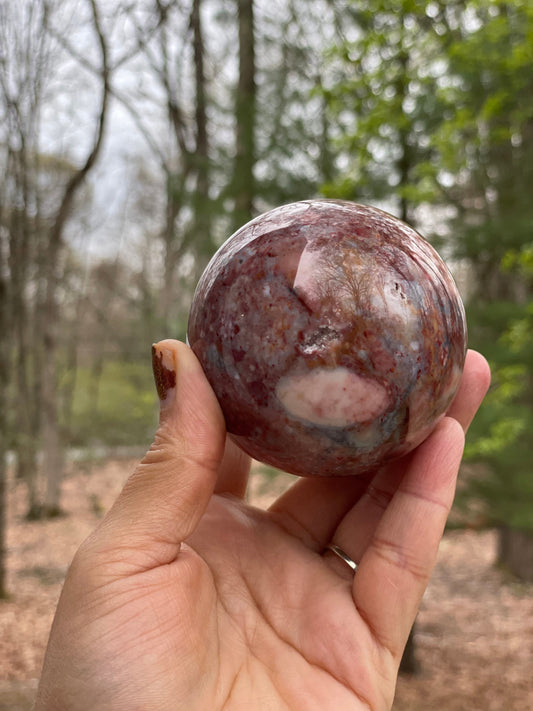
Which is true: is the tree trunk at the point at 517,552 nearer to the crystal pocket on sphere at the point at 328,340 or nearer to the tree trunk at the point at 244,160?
the tree trunk at the point at 244,160

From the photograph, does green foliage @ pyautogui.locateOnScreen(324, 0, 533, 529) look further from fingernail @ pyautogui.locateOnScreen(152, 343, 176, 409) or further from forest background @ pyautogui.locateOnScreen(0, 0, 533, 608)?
fingernail @ pyautogui.locateOnScreen(152, 343, 176, 409)

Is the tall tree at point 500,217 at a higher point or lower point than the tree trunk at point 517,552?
higher

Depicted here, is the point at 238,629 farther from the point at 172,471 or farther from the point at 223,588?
the point at 172,471

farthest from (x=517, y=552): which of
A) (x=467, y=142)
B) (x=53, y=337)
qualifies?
(x=53, y=337)

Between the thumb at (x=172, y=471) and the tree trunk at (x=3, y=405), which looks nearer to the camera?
the thumb at (x=172, y=471)

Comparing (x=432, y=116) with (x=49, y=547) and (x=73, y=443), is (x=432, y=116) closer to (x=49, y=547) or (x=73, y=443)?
(x=49, y=547)

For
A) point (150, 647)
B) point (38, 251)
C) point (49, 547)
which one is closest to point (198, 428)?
point (150, 647)

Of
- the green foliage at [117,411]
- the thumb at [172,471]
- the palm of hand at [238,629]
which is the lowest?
the green foliage at [117,411]

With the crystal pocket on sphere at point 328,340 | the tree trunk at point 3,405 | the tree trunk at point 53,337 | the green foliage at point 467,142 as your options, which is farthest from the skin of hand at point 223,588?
→ the tree trunk at point 53,337
